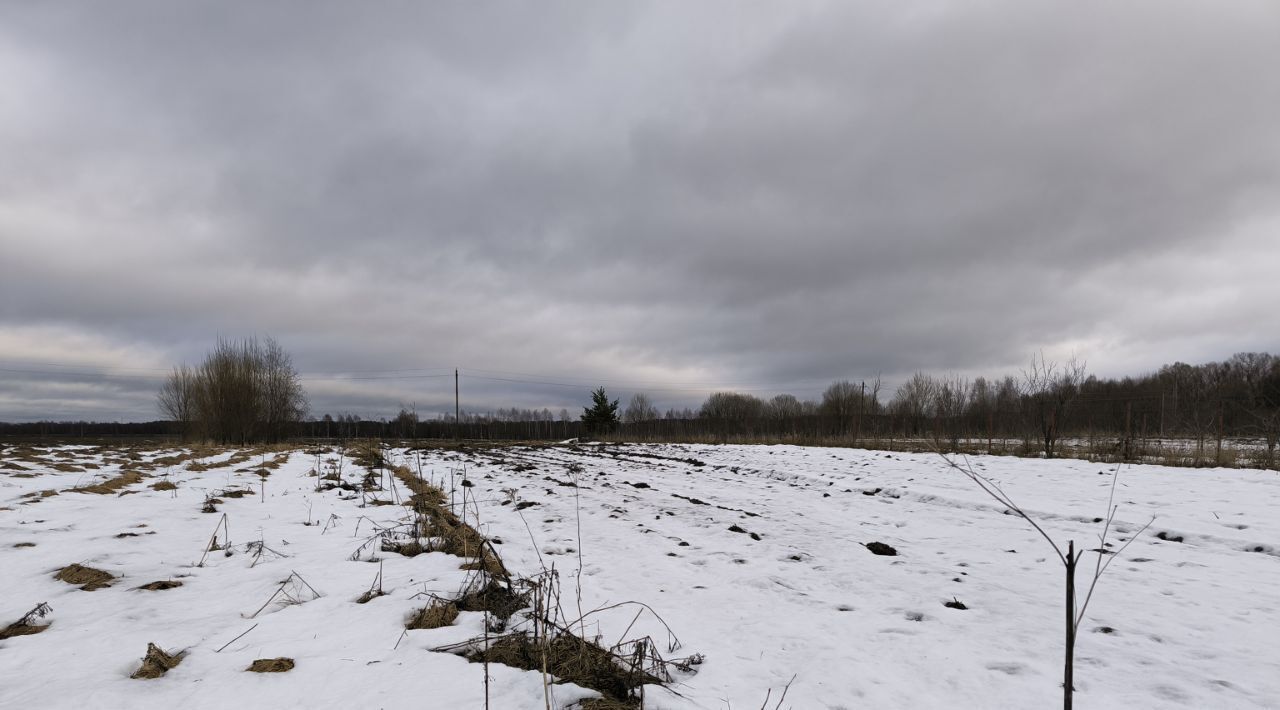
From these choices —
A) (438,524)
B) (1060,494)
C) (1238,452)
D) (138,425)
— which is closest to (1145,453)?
(1238,452)

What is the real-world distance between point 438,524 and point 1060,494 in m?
9.58

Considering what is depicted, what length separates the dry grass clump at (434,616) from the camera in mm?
3281

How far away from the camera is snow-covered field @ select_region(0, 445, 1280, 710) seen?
2.68 m

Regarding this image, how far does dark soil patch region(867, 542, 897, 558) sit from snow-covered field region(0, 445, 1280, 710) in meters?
0.16

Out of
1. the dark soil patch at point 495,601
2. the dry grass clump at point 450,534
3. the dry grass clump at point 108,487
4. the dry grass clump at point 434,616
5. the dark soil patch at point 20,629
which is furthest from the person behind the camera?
the dry grass clump at point 108,487

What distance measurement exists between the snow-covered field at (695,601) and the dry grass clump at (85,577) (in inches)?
3.4

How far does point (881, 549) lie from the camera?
5750 millimetres

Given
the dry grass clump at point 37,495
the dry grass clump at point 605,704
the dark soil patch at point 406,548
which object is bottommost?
the dry grass clump at point 37,495

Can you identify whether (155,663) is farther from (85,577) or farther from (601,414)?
(601,414)

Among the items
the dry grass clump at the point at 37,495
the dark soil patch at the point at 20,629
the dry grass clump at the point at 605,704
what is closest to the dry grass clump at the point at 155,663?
the dark soil patch at the point at 20,629

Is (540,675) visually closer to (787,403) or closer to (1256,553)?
(1256,553)

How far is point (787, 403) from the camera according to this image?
75250 millimetres

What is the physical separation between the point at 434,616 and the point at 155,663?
1.27 meters

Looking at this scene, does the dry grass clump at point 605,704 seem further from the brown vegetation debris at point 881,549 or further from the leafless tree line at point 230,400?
the leafless tree line at point 230,400
